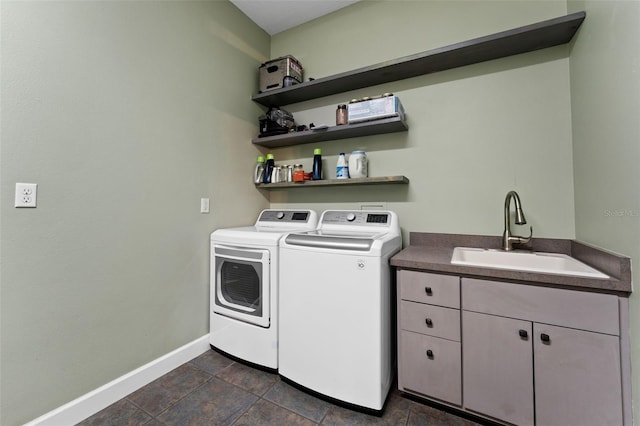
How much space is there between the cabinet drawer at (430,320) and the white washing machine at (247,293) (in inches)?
31.7

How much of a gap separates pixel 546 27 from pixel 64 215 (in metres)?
2.79

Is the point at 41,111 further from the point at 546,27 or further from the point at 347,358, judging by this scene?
the point at 546,27

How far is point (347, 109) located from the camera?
207cm

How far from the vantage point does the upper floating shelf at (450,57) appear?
4.94 feet

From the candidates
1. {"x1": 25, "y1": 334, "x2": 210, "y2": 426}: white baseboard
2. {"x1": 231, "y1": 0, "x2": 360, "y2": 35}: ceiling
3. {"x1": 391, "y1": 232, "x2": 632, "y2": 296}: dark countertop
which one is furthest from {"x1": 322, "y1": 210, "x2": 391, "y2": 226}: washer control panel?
{"x1": 231, "y1": 0, "x2": 360, "y2": 35}: ceiling

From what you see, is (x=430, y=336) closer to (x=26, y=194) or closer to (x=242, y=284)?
(x=242, y=284)

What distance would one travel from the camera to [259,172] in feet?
8.20

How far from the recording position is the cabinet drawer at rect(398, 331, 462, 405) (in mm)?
1352

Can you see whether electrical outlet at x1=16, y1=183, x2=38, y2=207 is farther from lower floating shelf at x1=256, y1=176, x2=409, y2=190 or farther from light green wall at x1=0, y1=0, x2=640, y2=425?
lower floating shelf at x1=256, y1=176, x2=409, y2=190

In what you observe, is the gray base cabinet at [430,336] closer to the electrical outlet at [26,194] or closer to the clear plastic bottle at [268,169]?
the clear plastic bottle at [268,169]

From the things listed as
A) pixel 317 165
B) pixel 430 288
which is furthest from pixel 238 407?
pixel 317 165

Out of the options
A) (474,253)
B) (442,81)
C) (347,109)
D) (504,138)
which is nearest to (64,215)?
(347,109)

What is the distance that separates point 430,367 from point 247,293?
1235 mm

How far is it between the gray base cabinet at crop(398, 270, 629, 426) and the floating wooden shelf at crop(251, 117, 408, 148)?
1.09 meters
